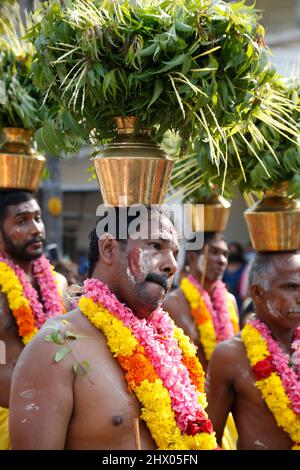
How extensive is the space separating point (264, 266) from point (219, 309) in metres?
2.54

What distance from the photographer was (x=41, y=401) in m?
2.95

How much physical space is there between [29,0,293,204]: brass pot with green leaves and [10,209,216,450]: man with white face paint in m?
0.50

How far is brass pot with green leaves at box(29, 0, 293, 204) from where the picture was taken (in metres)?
3.25

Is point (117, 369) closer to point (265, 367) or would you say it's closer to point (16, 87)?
point (265, 367)

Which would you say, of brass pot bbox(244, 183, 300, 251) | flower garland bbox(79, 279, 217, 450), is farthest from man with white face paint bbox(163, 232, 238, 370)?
flower garland bbox(79, 279, 217, 450)

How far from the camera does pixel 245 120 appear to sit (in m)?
3.79

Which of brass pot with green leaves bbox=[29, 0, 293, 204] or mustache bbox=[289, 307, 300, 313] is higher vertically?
brass pot with green leaves bbox=[29, 0, 293, 204]

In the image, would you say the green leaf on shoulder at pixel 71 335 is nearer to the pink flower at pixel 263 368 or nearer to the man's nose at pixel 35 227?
the pink flower at pixel 263 368

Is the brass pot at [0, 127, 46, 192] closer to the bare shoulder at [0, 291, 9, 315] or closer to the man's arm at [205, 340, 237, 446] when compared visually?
the bare shoulder at [0, 291, 9, 315]

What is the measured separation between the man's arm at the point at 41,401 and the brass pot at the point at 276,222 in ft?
6.18

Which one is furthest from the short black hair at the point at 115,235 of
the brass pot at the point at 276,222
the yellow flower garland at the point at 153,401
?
the brass pot at the point at 276,222

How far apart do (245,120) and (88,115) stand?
2.63 feet
